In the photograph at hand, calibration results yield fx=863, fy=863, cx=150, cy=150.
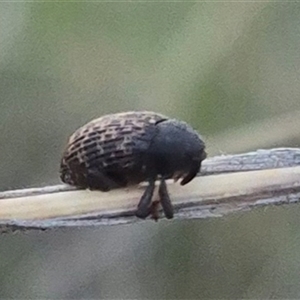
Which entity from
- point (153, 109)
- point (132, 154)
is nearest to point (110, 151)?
point (132, 154)

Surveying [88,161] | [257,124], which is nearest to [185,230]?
[257,124]

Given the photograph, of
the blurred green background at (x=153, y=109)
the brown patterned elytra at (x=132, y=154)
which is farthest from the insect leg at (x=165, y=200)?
the blurred green background at (x=153, y=109)

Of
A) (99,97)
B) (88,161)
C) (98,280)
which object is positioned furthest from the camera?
(99,97)

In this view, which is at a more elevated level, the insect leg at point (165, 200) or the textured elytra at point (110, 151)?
the textured elytra at point (110, 151)

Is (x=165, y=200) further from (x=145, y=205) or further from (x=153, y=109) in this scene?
(x=153, y=109)

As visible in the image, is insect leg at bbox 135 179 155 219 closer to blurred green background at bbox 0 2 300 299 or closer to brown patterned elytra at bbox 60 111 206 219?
brown patterned elytra at bbox 60 111 206 219

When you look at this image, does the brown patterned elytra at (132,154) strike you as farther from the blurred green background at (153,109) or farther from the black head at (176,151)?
the blurred green background at (153,109)

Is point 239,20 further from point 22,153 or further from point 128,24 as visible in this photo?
point 22,153

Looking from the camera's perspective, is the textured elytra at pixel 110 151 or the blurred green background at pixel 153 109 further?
the blurred green background at pixel 153 109
